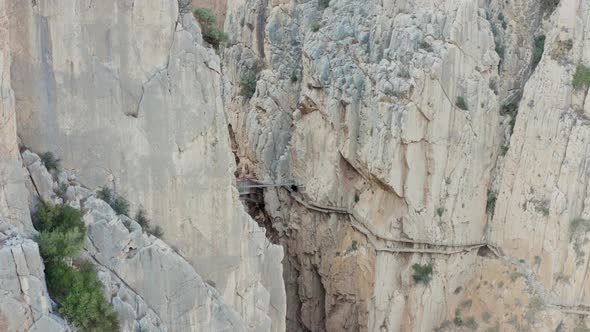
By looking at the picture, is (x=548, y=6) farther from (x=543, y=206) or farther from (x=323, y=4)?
(x=323, y=4)

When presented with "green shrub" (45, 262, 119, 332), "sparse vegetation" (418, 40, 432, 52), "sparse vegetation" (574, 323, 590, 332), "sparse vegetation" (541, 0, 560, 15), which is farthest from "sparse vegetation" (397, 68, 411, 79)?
"green shrub" (45, 262, 119, 332)

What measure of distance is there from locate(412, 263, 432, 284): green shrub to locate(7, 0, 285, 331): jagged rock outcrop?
1239 cm

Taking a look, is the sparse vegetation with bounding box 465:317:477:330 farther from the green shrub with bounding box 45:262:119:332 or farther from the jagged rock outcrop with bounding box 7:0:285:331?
the green shrub with bounding box 45:262:119:332

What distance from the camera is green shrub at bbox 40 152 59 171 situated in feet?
59.3

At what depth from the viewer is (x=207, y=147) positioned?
20281 mm

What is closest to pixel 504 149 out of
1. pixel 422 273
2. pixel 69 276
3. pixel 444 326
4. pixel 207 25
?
pixel 422 273

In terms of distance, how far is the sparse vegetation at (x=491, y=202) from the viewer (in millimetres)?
31763

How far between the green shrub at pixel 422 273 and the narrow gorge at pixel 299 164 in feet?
0.21

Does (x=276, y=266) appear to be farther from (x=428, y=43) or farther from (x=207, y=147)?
(x=428, y=43)

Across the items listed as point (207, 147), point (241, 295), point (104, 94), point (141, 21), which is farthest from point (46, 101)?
point (241, 295)

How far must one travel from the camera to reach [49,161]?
59.5 ft

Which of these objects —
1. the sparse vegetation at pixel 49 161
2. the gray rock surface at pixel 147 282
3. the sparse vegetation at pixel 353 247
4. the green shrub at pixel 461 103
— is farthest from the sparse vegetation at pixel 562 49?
the sparse vegetation at pixel 49 161

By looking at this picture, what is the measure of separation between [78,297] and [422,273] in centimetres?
1925

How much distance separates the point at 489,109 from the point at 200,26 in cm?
1497
